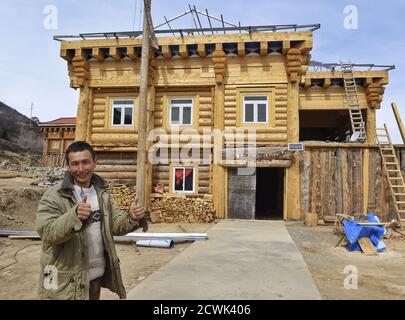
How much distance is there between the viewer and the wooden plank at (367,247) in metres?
8.13

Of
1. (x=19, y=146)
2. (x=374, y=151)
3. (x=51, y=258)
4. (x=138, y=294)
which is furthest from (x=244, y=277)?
(x=19, y=146)

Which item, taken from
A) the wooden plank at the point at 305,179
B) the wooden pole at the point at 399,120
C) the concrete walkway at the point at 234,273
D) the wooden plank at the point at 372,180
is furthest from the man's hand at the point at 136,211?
the wooden pole at the point at 399,120

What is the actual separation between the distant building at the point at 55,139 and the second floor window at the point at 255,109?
86.4ft

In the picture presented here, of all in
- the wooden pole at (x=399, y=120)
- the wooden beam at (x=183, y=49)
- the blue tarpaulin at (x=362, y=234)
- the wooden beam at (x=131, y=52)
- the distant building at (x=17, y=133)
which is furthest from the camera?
the distant building at (x=17, y=133)

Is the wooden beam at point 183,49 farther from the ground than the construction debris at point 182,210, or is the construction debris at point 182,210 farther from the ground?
the wooden beam at point 183,49

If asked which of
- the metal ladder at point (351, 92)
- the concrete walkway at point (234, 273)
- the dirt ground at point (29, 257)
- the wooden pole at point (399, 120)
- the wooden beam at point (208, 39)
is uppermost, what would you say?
the wooden beam at point (208, 39)

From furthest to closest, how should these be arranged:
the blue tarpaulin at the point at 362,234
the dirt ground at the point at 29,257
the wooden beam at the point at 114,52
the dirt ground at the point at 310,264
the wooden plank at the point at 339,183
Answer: the wooden beam at the point at 114,52 → the wooden plank at the point at 339,183 → the blue tarpaulin at the point at 362,234 → the dirt ground at the point at 29,257 → the dirt ground at the point at 310,264

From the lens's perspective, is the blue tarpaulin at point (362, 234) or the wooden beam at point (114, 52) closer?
the blue tarpaulin at point (362, 234)

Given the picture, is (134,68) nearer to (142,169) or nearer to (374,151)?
(142,169)

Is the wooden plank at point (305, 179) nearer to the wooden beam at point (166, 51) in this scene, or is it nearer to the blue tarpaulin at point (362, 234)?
the blue tarpaulin at point (362, 234)

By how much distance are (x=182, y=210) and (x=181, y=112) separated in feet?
13.3

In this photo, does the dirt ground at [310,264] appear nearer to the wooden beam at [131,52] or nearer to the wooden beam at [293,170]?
the wooden beam at [293,170]

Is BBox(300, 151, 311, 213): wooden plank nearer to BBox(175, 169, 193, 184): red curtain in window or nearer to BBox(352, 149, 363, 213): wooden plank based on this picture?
BBox(352, 149, 363, 213): wooden plank
